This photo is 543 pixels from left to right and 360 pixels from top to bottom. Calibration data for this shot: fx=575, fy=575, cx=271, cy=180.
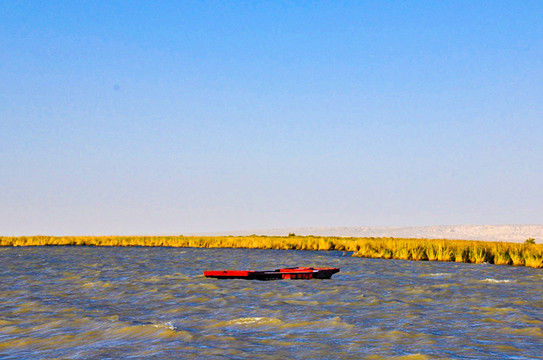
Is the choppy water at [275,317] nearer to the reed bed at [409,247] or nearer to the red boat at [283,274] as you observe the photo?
the red boat at [283,274]

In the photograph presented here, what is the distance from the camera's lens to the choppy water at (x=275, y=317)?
11891mm

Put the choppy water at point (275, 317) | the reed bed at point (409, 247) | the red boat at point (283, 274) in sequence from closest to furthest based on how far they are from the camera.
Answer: the choppy water at point (275, 317), the red boat at point (283, 274), the reed bed at point (409, 247)

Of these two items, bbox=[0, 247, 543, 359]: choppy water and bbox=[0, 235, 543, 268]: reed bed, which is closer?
bbox=[0, 247, 543, 359]: choppy water

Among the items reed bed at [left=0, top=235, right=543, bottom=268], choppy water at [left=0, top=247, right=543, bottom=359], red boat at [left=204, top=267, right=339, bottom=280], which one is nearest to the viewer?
choppy water at [left=0, top=247, right=543, bottom=359]

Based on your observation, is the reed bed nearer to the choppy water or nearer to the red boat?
the choppy water

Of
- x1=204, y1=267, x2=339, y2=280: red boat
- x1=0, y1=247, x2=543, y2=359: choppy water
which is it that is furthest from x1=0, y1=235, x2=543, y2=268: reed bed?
x1=204, y1=267, x2=339, y2=280: red boat

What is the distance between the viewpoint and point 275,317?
15891 mm

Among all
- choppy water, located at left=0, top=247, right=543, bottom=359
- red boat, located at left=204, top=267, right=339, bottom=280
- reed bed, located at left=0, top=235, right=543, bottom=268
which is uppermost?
reed bed, located at left=0, top=235, right=543, bottom=268

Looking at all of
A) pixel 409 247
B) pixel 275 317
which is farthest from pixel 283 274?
pixel 409 247

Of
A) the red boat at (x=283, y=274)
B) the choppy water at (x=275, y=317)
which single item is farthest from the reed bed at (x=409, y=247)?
the red boat at (x=283, y=274)

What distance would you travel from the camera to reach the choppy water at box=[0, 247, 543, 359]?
39.0 feet

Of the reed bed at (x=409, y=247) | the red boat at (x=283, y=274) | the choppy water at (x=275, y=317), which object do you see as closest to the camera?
the choppy water at (x=275, y=317)

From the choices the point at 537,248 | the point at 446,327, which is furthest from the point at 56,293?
the point at 537,248

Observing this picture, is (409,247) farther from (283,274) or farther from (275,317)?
(275,317)
